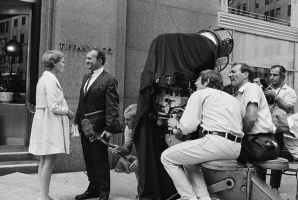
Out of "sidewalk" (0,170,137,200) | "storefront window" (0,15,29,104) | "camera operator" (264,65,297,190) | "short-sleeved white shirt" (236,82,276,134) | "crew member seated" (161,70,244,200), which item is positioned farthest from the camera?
"storefront window" (0,15,29,104)

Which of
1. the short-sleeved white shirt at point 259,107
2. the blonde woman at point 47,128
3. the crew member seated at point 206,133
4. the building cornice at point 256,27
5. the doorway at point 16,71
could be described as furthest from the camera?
the building cornice at point 256,27

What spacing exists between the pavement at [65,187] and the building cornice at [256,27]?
496 cm

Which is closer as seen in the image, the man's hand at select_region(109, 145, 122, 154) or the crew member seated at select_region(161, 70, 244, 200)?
the crew member seated at select_region(161, 70, 244, 200)

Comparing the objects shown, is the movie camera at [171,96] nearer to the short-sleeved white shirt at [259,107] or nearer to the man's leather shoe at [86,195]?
the short-sleeved white shirt at [259,107]

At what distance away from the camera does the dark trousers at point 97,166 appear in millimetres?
6074

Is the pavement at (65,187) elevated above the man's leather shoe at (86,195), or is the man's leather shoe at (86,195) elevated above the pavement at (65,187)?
the man's leather shoe at (86,195)

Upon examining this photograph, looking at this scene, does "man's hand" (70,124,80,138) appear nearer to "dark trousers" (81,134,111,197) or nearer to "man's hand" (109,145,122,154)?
"dark trousers" (81,134,111,197)

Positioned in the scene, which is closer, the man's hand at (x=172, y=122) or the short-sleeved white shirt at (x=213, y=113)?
the short-sleeved white shirt at (x=213, y=113)

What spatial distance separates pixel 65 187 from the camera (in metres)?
7.04

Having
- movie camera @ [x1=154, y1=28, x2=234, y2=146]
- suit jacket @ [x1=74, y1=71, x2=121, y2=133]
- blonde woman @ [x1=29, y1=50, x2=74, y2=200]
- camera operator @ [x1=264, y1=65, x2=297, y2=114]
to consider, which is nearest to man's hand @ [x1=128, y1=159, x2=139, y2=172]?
suit jacket @ [x1=74, y1=71, x2=121, y2=133]

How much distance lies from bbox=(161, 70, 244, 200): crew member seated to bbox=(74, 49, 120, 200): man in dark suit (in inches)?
47.6

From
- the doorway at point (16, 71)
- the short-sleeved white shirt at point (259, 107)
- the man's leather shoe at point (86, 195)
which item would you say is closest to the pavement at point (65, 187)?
the man's leather shoe at point (86, 195)

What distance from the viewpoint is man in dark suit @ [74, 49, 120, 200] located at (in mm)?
6027

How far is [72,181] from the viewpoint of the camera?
7.55m
